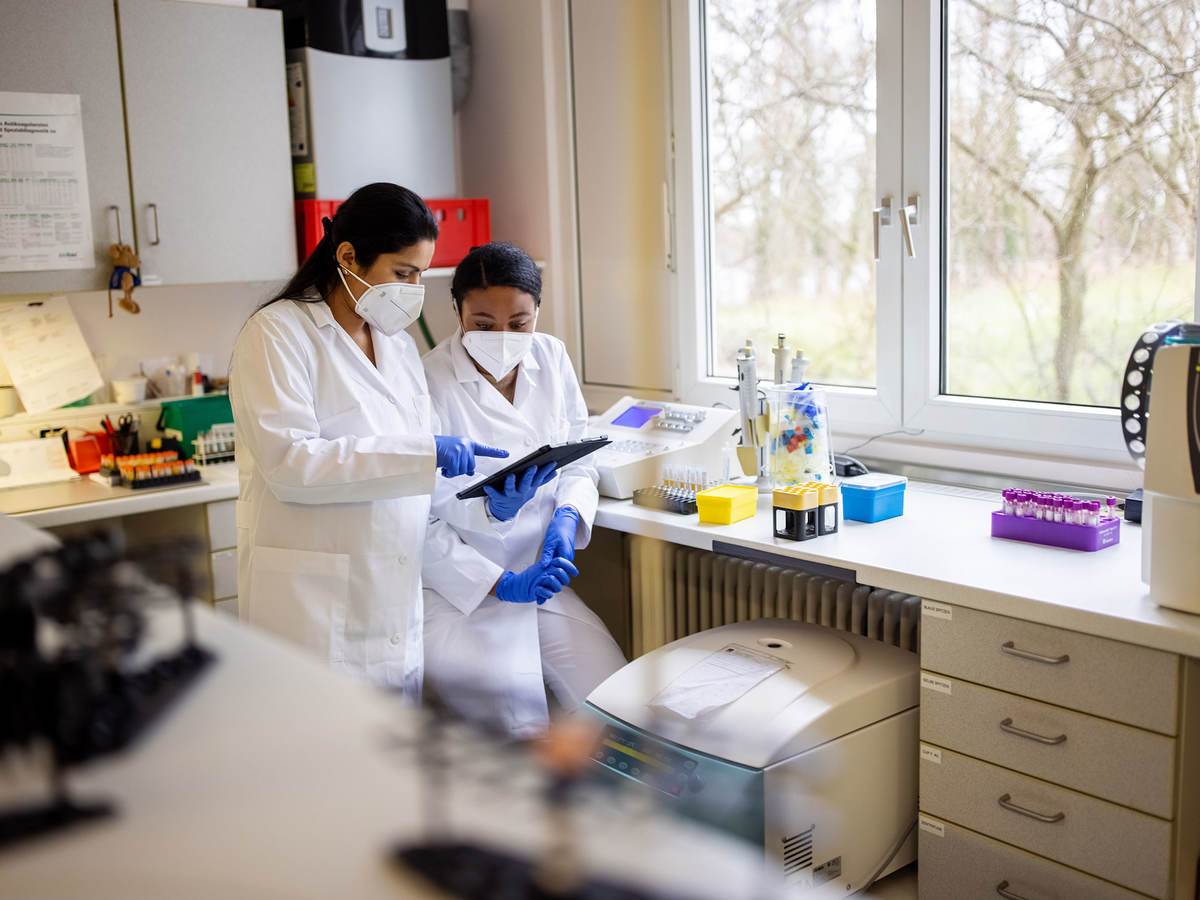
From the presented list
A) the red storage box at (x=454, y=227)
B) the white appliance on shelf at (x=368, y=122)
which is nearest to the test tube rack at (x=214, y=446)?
the red storage box at (x=454, y=227)

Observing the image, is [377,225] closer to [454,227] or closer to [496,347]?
[496,347]

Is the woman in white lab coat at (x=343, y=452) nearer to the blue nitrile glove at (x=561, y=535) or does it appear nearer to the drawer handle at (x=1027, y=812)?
the blue nitrile glove at (x=561, y=535)

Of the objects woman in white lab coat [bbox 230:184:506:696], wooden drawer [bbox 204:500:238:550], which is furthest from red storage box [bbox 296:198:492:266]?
woman in white lab coat [bbox 230:184:506:696]

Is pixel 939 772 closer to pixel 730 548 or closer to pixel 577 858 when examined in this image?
pixel 730 548

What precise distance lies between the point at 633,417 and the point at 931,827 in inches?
47.1

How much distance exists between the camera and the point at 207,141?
286 cm

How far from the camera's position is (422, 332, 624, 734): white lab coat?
7.30 ft

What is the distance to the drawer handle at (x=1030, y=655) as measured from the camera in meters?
1.69

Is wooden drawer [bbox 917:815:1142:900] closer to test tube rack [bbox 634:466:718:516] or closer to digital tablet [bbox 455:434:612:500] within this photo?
test tube rack [bbox 634:466:718:516]

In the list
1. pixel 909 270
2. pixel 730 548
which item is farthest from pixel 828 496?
pixel 909 270

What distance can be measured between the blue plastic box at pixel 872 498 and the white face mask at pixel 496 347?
0.72m

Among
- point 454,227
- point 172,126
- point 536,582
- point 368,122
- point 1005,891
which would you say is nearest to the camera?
point 1005,891

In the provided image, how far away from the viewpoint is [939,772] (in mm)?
1886

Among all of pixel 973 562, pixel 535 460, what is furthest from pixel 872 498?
pixel 535 460
